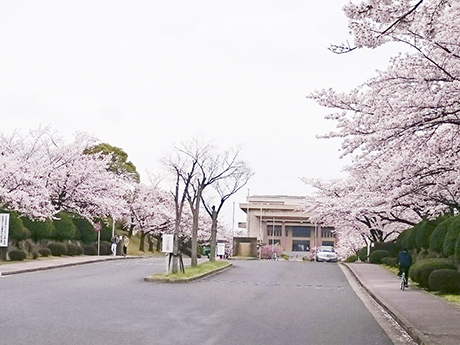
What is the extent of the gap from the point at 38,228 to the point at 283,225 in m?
80.4

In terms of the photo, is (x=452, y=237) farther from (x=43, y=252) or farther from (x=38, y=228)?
(x=38, y=228)

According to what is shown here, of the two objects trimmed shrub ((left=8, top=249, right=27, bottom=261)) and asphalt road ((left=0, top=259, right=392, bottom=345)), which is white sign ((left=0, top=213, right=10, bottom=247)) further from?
asphalt road ((left=0, top=259, right=392, bottom=345))

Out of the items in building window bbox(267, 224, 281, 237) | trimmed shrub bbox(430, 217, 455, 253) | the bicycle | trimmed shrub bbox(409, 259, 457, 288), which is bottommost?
the bicycle

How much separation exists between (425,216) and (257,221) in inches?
3019

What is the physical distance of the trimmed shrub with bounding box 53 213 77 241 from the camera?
4400 cm

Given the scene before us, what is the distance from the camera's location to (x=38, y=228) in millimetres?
40750

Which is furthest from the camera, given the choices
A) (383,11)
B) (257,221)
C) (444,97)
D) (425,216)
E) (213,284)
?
(257,221)

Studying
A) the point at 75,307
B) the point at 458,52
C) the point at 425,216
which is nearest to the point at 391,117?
the point at 458,52

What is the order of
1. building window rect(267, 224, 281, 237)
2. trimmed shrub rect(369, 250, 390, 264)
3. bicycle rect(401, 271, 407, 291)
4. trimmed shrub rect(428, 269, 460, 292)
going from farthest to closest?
building window rect(267, 224, 281, 237), trimmed shrub rect(369, 250, 390, 264), bicycle rect(401, 271, 407, 291), trimmed shrub rect(428, 269, 460, 292)

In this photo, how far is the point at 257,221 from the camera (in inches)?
4375

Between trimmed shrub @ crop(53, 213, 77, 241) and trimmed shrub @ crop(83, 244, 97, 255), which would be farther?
trimmed shrub @ crop(83, 244, 97, 255)

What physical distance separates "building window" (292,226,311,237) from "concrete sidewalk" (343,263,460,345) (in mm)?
96939

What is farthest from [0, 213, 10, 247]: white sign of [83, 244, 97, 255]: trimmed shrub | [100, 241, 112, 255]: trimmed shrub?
[100, 241, 112, 255]: trimmed shrub

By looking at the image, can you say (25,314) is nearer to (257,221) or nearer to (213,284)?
(213,284)
